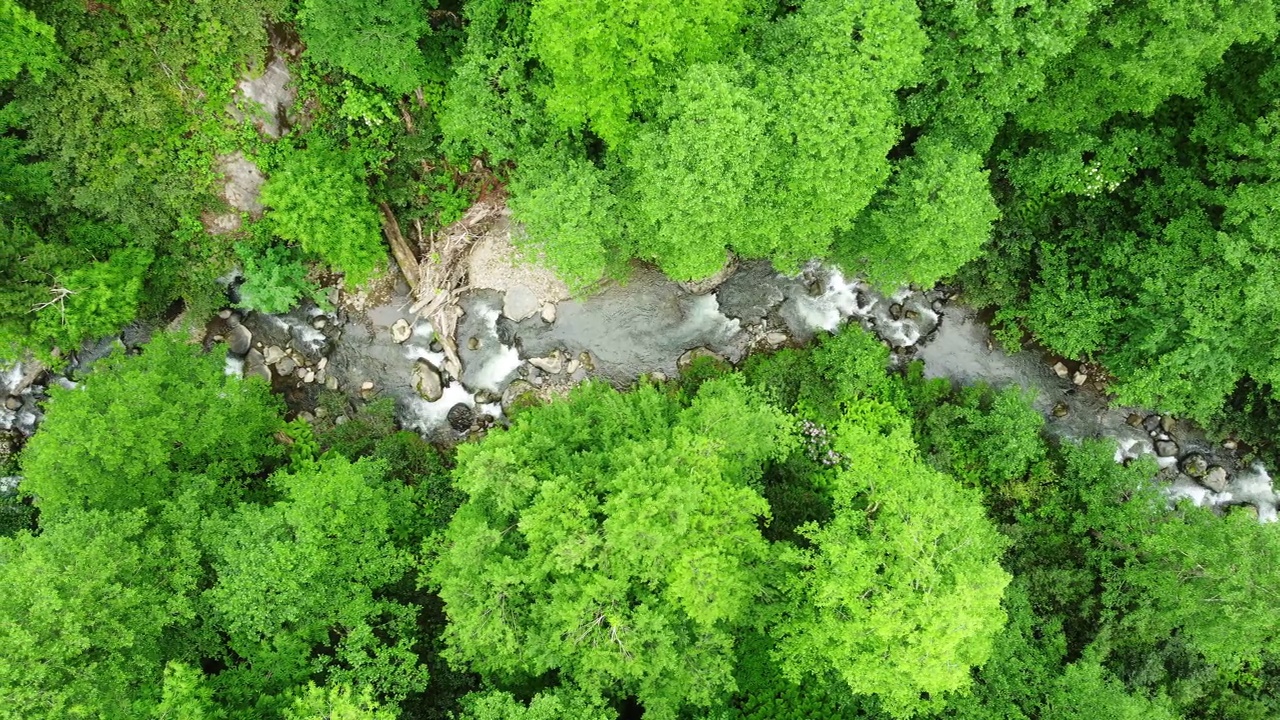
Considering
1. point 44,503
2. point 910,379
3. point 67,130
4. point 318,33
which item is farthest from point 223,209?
point 910,379

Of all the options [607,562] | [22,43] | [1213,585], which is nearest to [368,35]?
[22,43]

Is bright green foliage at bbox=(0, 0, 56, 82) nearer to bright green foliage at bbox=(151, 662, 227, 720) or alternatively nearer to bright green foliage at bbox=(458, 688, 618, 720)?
bright green foliage at bbox=(151, 662, 227, 720)

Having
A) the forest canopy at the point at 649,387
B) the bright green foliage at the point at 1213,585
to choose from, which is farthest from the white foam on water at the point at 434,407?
the bright green foliage at the point at 1213,585

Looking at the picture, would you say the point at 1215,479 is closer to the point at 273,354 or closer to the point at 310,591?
the point at 310,591

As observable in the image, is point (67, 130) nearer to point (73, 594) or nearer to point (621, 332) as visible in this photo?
point (73, 594)

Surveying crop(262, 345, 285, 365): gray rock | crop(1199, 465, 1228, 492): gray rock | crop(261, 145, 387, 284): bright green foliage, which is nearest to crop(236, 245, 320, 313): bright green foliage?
crop(261, 145, 387, 284): bright green foliage
